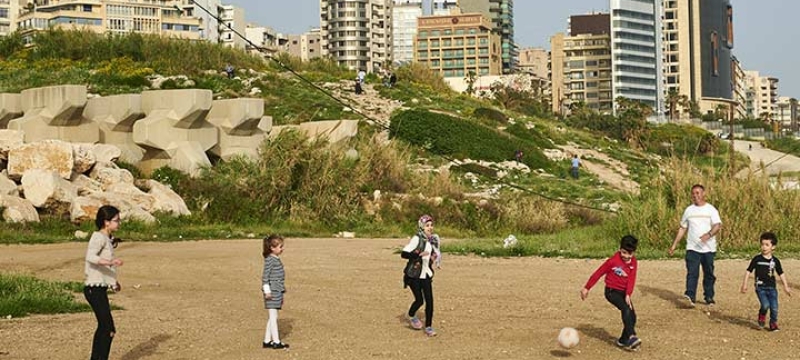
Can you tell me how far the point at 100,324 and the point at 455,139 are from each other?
32824 mm

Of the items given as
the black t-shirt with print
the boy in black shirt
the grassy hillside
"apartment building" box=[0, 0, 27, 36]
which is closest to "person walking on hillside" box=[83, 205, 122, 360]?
the boy in black shirt

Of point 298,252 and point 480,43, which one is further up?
point 480,43

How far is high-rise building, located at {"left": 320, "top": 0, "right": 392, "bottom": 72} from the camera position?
17225cm

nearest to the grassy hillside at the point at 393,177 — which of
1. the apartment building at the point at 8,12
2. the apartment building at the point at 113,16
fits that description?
the apartment building at the point at 113,16

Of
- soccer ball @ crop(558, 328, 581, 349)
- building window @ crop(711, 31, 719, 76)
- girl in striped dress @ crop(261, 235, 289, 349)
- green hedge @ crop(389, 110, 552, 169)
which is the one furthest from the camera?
building window @ crop(711, 31, 719, 76)

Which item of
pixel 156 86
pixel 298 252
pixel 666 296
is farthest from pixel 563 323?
pixel 156 86

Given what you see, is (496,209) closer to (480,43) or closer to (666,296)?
(666,296)

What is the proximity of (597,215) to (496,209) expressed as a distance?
2.85 m

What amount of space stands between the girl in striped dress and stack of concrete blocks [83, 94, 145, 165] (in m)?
18.9

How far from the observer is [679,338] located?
11.1 metres

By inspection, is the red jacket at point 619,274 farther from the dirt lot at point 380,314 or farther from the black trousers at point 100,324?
the black trousers at point 100,324

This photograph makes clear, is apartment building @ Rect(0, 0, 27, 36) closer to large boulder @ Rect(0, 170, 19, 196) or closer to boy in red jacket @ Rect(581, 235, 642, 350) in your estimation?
large boulder @ Rect(0, 170, 19, 196)

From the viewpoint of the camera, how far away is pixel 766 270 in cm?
1154

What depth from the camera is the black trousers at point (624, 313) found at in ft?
34.2
